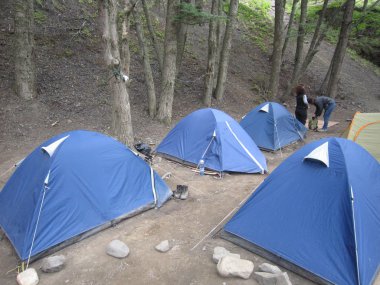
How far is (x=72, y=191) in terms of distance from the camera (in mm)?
4914

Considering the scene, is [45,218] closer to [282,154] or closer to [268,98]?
[282,154]

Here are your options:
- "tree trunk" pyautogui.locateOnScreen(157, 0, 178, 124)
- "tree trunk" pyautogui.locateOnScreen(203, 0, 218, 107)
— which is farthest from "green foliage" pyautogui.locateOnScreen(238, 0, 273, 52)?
"tree trunk" pyautogui.locateOnScreen(157, 0, 178, 124)

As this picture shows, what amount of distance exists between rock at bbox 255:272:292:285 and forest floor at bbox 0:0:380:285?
0.11 metres

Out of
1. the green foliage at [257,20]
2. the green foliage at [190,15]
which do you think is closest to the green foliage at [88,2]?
the green foliage at [190,15]

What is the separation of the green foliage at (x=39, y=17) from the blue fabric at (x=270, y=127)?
9007 mm

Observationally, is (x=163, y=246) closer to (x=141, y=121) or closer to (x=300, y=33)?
(x=141, y=121)

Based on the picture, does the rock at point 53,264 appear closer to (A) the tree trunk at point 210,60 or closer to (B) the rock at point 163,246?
(B) the rock at point 163,246

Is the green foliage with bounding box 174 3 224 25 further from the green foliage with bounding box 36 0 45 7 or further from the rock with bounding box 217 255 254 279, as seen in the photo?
the rock with bounding box 217 255 254 279

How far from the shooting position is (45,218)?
183 inches

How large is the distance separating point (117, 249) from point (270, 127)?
21.1ft

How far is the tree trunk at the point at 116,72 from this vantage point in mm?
7555

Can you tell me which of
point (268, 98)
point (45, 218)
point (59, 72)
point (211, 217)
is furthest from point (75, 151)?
point (268, 98)

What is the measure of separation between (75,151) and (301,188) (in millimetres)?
3474

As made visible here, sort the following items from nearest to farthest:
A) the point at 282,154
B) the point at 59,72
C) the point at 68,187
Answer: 1. the point at 68,187
2. the point at 282,154
3. the point at 59,72
